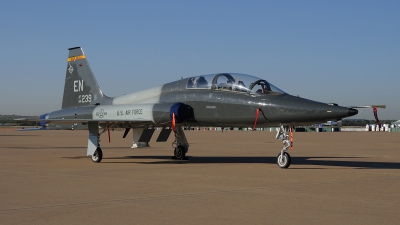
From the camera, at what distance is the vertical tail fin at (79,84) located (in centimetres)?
2062

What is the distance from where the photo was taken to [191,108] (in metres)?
16.5

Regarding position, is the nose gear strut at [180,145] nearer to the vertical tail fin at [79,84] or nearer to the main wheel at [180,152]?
the main wheel at [180,152]

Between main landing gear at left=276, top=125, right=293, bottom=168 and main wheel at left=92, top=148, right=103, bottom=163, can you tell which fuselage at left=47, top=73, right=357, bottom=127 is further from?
main wheel at left=92, top=148, right=103, bottom=163

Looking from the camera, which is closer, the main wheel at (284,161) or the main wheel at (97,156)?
the main wheel at (284,161)

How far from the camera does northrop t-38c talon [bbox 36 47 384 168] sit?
47.4 feet

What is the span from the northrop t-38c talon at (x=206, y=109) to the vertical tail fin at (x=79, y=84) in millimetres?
275

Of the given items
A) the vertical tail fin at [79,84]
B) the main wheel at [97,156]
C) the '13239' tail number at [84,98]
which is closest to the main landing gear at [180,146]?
the main wheel at [97,156]

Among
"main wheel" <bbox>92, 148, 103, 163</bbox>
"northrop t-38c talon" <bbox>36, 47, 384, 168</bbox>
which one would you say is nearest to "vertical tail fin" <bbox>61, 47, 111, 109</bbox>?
"northrop t-38c talon" <bbox>36, 47, 384, 168</bbox>

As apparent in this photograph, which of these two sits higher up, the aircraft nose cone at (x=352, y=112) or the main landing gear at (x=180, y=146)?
the aircraft nose cone at (x=352, y=112)

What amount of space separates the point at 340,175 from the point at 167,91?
6.83 m

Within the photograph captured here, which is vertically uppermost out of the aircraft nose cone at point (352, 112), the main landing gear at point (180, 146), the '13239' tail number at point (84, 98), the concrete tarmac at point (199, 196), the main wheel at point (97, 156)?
the '13239' tail number at point (84, 98)

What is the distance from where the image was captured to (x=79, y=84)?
821 inches


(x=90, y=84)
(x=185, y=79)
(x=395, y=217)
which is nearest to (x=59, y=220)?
(x=395, y=217)

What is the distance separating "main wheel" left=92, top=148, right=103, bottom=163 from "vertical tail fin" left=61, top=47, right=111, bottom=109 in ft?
11.3
